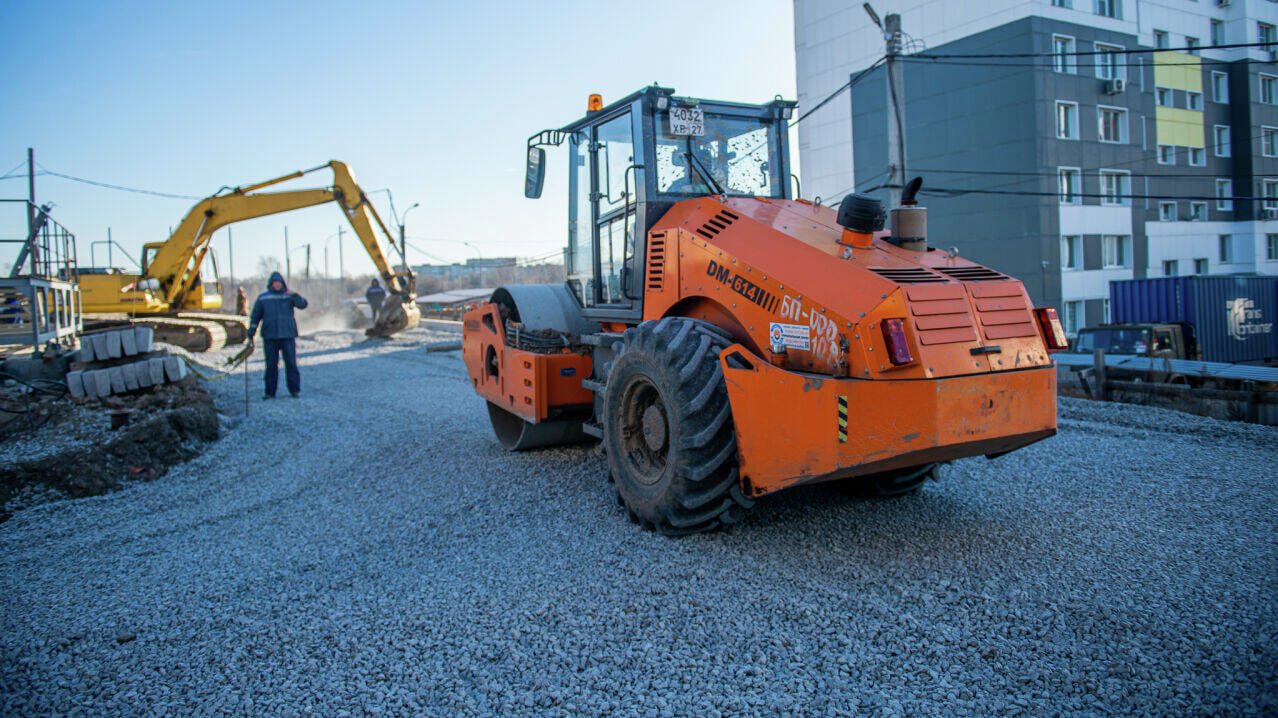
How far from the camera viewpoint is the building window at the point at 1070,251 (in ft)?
92.1

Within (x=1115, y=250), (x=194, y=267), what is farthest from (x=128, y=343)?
(x=1115, y=250)

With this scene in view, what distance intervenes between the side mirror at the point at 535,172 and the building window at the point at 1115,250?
29.4 meters

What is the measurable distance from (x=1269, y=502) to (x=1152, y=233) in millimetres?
31565

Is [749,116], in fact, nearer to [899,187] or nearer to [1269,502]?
[1269,502]

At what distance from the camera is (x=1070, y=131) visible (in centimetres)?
2797

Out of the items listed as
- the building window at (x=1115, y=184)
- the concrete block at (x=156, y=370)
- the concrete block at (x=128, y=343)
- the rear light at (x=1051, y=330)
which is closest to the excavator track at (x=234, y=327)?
the concrete block at (x=128, y=343)

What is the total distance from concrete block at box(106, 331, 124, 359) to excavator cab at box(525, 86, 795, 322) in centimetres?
562

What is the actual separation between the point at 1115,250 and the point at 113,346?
32.7 metres

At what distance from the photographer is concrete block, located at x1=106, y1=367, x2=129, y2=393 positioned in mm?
8445

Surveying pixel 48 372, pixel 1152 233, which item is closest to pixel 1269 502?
pixel 48 372

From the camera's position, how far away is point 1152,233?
3091cm

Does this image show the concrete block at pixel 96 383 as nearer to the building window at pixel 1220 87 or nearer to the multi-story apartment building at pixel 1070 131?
the multi-story apartment building at pixel 1070 131

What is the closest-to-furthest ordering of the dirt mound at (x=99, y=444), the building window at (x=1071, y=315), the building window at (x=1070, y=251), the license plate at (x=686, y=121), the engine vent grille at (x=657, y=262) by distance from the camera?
the engine vent grille at (x=657, y=262) < the license plate at (x=686, y=121) < the dirt mound at (x=99, y=444) < the building window at (x=1070, y=251) < the building window at (x=1071, y=315)

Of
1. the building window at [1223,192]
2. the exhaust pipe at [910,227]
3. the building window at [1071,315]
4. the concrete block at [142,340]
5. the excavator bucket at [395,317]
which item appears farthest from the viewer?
the building window at [1223,192]
